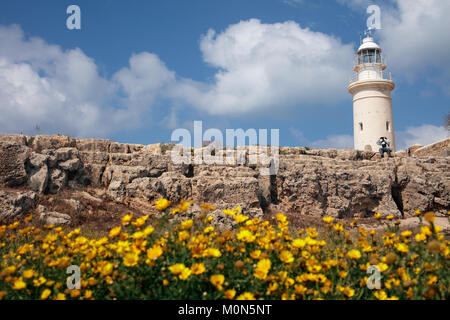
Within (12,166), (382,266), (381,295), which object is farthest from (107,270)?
(12,166)

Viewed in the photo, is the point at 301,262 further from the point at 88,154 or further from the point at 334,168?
the point at 334,168

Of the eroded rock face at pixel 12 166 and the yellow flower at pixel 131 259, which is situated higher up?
the eroded rock face at pixel 12 166

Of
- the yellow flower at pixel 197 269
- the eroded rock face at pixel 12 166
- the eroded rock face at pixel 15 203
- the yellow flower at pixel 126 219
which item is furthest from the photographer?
the eroded rock face at pixel 12 166

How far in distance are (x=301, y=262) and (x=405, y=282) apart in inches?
35.4

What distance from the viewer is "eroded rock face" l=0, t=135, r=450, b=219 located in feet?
36.6

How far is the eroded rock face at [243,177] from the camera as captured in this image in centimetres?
1116

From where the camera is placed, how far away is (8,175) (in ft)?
33.1

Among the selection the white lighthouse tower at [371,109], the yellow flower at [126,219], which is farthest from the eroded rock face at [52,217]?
the white lighthouse tower at [371,109]

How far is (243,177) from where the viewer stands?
40.3ft

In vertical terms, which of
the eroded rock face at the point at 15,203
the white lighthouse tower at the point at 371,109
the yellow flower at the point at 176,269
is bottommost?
the yellow flower at the point at 176,269

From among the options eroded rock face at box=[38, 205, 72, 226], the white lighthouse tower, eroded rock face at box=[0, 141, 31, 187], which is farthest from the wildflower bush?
the white lighthouse tower

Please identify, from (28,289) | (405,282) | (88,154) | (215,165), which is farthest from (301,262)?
(88,154)

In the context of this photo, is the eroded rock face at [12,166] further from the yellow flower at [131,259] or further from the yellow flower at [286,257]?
the yellow flower at [286,257]

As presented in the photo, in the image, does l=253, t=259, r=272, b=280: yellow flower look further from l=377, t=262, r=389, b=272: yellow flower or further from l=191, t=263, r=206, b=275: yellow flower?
l=377, t=262, r=389, b=272: yellow flower
